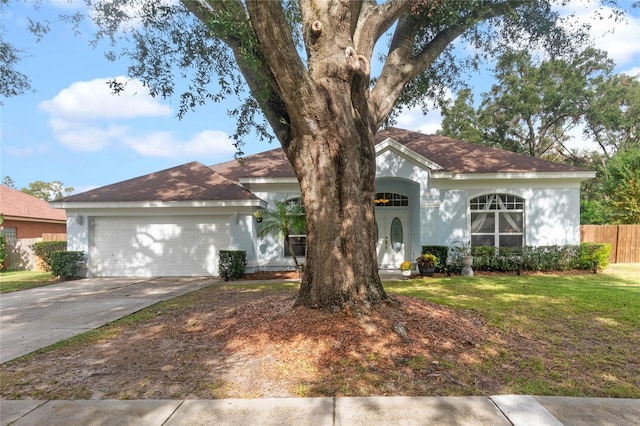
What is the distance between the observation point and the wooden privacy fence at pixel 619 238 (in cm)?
1634

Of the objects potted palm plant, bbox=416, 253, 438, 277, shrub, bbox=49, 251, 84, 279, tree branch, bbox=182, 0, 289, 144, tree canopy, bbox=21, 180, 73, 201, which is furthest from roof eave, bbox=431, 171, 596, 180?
tree canopy, bbox=21, 180, 73, 201

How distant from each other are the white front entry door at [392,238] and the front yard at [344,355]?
7.43m

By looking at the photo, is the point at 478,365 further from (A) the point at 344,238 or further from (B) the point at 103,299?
(B) the point at 103,299

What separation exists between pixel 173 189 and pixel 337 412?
12.2 meters

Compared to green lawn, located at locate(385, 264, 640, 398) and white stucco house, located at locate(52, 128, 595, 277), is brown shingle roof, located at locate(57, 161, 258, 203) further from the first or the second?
green lawn, located at locate(385, 264, 640, 398)

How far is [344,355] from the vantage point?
4.32 meters

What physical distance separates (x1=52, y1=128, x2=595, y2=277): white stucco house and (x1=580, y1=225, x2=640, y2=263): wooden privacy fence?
14.2ft

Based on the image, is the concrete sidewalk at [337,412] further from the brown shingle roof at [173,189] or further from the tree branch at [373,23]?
the brown shingle roof at [173,189]

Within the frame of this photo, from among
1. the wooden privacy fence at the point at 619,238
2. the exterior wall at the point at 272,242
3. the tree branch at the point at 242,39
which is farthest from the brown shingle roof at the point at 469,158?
the tree branch at the point at 242,39

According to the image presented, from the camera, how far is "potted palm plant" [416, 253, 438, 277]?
11820 millimetres

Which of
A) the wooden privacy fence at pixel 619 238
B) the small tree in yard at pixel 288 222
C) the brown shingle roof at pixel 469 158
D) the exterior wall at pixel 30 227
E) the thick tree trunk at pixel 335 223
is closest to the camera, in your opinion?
the thick tree trunk at pixel 335 223

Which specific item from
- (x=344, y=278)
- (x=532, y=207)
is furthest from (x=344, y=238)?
(x=532, y=207)

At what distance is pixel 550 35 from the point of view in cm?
920

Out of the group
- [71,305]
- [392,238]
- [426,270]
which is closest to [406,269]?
[426,270]
